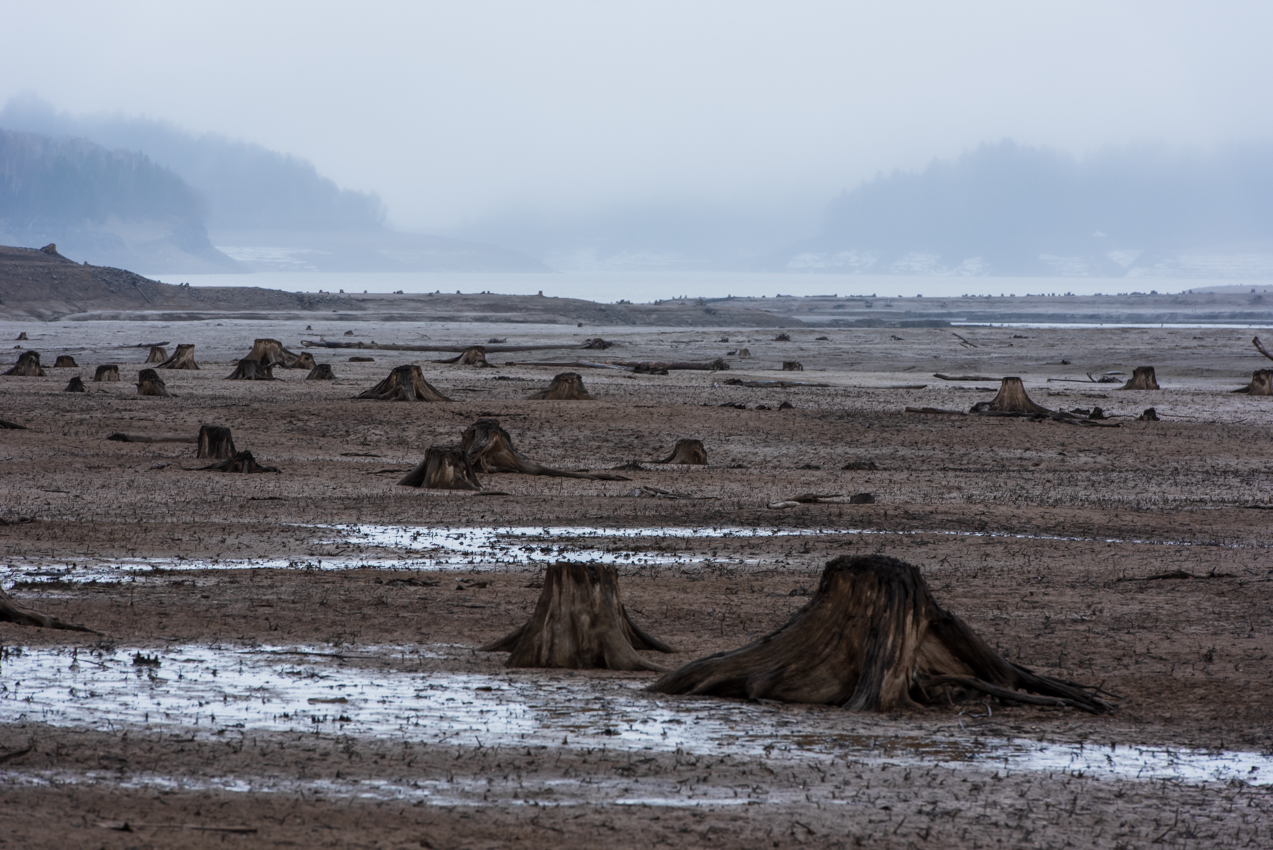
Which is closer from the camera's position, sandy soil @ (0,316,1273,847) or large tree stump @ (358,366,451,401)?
sandy soil @ (0,316,1273,847)

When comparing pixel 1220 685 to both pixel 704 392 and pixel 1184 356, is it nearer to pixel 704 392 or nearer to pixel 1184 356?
pixel 704 392

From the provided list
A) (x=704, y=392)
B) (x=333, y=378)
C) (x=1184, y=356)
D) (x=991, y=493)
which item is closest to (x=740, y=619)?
(x=991, y=493)

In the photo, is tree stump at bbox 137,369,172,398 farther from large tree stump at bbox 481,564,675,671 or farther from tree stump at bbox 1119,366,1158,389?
tree stump at bbox 1119,366,1158,389

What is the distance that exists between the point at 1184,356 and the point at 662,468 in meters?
31.4

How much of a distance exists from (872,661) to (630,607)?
262 cm

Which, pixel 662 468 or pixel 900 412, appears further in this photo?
pixel 900 412

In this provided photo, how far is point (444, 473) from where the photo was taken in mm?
14195

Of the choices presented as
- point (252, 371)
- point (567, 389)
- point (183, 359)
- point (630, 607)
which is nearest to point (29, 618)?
point (630, 607)

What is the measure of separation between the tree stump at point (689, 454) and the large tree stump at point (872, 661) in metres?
10.7

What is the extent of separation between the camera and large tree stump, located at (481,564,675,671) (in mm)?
6660

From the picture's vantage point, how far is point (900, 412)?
76.2 ft

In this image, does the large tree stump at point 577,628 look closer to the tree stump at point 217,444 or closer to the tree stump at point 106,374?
the tree stump at point 217,444

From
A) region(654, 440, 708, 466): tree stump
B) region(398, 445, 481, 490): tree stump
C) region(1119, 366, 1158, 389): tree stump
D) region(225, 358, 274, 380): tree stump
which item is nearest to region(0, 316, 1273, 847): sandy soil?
region(654, 440, 708, 466): tree stump

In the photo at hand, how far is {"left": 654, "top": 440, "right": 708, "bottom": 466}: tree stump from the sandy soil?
36 cm
